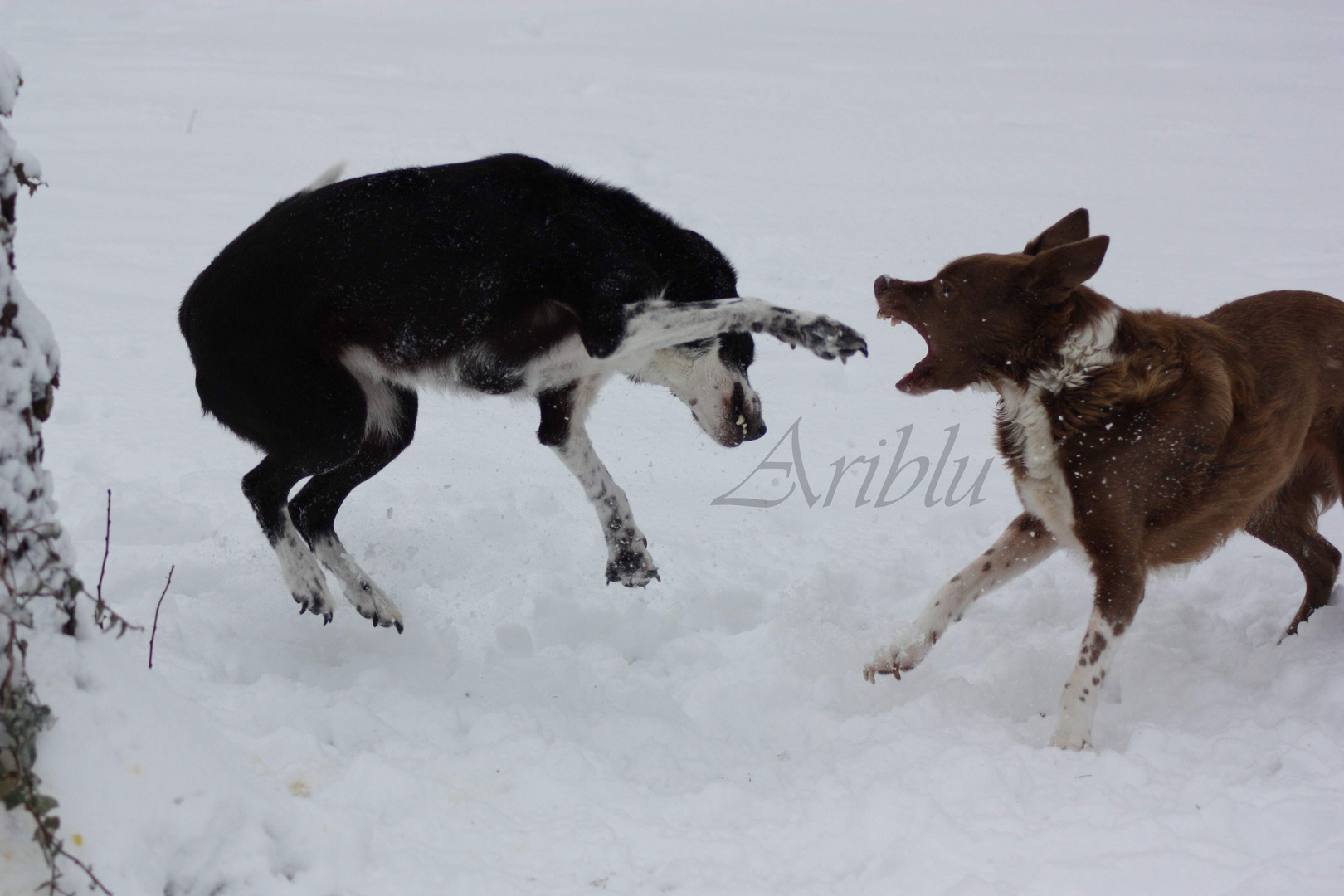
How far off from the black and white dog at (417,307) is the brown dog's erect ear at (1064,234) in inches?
25.5

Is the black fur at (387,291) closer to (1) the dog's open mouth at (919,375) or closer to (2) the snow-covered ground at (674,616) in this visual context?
(2) the snow-covered ground at (674,616)

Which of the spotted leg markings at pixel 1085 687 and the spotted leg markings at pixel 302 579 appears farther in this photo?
the spotted leg markings at pixel 302 579

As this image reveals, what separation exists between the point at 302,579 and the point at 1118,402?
275 centimetres

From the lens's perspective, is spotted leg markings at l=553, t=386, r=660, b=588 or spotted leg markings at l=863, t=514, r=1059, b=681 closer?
spotted leg markings at l=863, t=514, r=1059, b=681

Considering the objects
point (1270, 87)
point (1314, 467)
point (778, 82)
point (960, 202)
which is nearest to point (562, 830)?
point (1314, 467)

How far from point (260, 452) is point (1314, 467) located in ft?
12.1

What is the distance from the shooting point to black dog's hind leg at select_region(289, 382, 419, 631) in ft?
12.2

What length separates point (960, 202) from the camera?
8305mm

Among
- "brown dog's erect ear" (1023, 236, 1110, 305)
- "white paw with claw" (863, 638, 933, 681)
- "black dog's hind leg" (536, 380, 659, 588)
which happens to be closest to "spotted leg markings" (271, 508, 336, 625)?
"black dog's hind leg" (536, 380, 659, 588)

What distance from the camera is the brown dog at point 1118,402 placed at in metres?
3.02

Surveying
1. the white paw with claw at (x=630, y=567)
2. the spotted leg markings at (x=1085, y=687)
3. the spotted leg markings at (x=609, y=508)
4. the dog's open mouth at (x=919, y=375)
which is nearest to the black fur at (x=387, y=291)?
the spotted leg markings at (x=609, y=508)

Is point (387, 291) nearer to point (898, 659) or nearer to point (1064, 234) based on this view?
point (898, 659)

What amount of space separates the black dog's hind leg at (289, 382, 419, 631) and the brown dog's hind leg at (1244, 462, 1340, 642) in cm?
307

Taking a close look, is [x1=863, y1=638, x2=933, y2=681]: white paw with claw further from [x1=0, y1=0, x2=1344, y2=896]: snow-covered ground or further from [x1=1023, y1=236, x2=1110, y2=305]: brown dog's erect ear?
[x1=1023, y1=236, x2=1110, y2=305]: brown dog's erect ear
